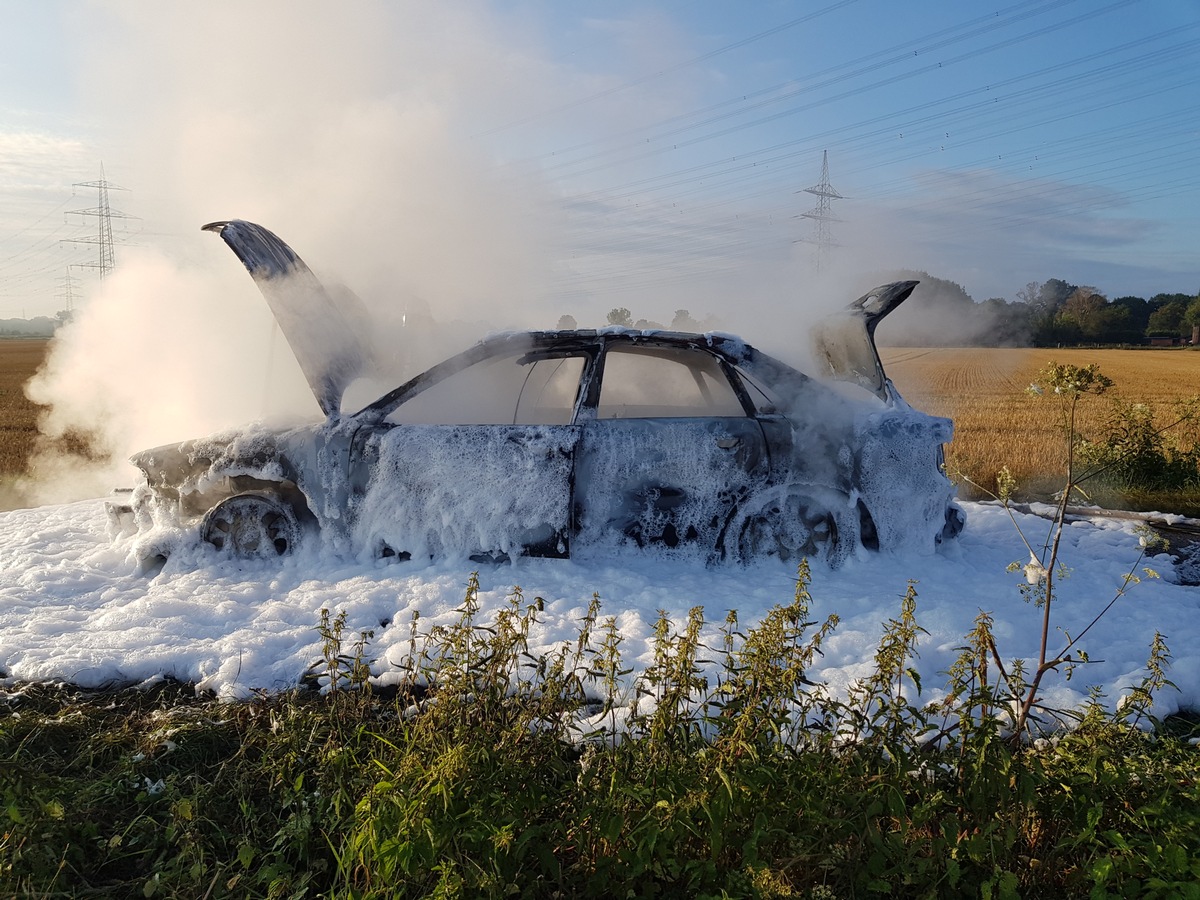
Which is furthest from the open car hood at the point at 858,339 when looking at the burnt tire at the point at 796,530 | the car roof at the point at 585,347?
the burnt tire at the point at 796,530

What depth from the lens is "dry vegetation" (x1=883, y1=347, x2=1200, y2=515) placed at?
9508 millimetres

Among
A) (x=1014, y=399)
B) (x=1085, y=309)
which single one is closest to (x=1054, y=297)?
(x=1085, y=309)

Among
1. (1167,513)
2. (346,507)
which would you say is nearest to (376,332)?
(346,507)

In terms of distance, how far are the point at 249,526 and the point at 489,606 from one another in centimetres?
193

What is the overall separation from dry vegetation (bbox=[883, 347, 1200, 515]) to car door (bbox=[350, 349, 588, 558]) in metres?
2.37

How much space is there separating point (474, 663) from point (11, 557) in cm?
458

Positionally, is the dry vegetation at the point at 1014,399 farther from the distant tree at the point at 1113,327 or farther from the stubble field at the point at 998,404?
the distant tree at the point at 1113,327

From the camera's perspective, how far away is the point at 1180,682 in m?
3.81

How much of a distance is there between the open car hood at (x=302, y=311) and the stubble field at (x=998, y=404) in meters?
3.85

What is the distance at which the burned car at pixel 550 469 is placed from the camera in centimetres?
512

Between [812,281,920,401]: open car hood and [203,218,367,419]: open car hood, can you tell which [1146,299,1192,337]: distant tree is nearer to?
[812,281,920,401]: open car hood

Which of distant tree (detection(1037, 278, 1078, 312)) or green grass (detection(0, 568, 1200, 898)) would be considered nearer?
green grass (detection(0, 568, 1200, 898))

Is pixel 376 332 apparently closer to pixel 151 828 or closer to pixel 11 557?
pixel 11 557

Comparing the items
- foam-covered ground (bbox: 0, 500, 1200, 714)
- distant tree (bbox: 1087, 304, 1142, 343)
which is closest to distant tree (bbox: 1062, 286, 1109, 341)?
distant tree (bbox: 1087, 304, 1142, 343)
